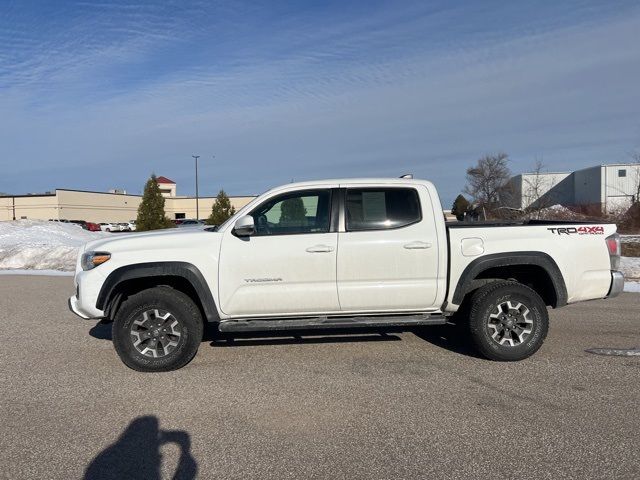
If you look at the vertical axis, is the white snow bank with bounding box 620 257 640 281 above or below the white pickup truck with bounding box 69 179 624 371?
below

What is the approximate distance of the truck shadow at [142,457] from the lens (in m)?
3.30

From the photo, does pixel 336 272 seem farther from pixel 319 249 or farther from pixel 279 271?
pixel 279 271

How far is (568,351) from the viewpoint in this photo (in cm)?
583

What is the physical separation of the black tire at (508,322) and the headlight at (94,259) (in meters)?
3.90

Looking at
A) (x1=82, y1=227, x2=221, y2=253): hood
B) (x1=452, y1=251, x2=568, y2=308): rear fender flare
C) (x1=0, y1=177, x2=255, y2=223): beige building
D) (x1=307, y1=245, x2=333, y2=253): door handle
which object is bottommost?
(x1=452, y1=251, x2=568, y2=308): rear fender flare

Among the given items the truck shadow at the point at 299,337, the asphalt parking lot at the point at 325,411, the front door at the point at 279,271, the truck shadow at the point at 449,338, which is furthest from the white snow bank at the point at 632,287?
the front door at the point at 279,271

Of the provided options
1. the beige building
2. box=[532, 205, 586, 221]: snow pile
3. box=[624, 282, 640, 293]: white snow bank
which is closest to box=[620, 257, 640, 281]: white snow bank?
box=[624, 282, 640, 293]: white snow bank

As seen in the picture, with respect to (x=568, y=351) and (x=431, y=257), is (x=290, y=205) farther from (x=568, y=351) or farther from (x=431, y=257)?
(x=568, y=351)

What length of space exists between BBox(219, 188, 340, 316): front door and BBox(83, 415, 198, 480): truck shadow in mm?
1648

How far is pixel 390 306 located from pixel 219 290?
5.97 feet

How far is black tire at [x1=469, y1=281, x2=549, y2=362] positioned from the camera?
17.7 feet

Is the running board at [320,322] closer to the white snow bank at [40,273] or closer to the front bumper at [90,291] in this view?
the front bumper at [90,291]

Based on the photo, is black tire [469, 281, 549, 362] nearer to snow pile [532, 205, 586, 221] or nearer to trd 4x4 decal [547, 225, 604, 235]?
trd 4x4 decal [547, 225, 604, 235]

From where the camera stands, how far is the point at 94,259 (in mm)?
5277
